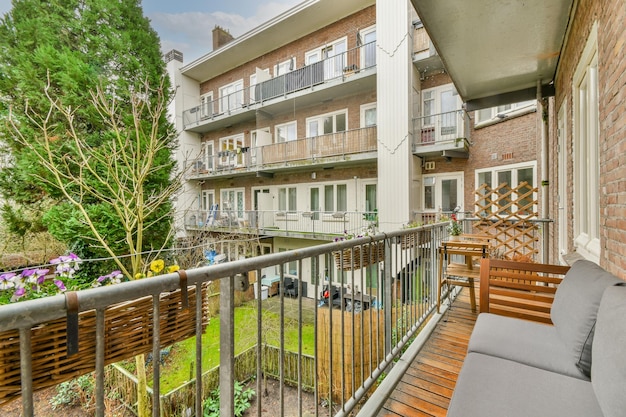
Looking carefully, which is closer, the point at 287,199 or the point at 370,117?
the point at 370,117

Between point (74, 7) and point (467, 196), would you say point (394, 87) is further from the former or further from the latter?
point (74, 7)

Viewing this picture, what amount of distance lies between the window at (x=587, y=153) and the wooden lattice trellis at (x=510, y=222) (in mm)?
3656

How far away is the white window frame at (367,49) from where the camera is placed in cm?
881

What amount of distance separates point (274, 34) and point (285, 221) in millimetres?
7398

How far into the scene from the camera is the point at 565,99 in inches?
134

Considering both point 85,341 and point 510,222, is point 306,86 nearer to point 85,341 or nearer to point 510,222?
point 510,222

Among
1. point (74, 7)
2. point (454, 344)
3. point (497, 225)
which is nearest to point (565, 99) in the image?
point (454, 344)

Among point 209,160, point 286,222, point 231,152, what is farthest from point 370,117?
point 209,160

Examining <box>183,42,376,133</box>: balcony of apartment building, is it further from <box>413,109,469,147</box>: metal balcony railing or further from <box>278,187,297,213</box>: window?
<box>278,187,297,213</box>: window

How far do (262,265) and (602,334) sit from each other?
1.40m

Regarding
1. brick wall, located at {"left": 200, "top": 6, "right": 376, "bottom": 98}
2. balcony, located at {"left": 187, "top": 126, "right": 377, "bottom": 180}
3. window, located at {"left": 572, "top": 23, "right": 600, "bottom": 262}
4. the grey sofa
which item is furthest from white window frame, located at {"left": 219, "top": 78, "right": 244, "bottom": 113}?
the grey sofa

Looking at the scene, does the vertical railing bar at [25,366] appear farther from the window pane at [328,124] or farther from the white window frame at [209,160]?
the white window frame at [209,160]

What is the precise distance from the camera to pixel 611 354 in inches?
39.4

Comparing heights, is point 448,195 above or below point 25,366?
above
